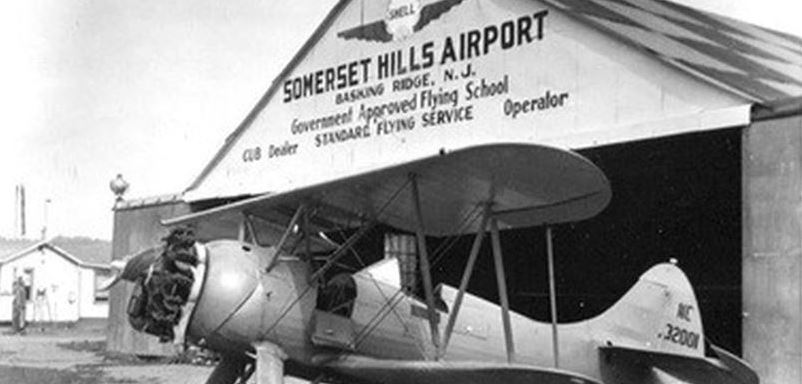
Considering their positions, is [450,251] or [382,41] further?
[450,251]

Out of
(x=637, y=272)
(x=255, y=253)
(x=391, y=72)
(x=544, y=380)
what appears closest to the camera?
(x=544, y=380)

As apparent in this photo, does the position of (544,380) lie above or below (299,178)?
below

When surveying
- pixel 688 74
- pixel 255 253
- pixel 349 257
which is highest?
pixel 688 74

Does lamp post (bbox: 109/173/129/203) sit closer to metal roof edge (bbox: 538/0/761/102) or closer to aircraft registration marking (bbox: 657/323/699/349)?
metal roof edge (bbox: 538/0/761/102)

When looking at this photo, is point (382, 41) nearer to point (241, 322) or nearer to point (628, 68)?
point (628, 68)

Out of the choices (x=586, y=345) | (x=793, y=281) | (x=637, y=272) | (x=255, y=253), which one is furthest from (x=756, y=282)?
(x=637, y=272)

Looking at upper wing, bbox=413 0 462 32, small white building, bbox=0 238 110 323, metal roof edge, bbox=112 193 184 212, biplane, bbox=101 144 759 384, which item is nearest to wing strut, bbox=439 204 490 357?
biplane, bbox=101 144 759 384

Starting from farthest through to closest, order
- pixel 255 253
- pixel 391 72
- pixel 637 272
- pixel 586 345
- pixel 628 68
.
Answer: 1. pixel 637 272
2. pixel 391 72
3. pixel 628 68
4. pixel 586 345
5. pixel 255 253
